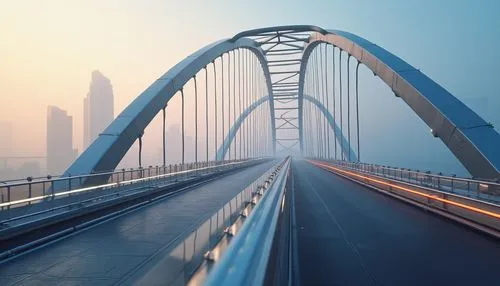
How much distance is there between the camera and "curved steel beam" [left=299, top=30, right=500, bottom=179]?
51.6 feet

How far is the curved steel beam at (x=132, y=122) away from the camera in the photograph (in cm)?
1766

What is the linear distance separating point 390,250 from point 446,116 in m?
11.6

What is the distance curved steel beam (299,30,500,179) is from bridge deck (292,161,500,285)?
14.3 feet

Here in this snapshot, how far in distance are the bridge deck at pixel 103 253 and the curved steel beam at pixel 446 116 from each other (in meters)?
10.2

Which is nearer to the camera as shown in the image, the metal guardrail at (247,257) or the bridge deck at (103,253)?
the metal guardrail at (247,257)

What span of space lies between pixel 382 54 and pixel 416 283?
21417 mm

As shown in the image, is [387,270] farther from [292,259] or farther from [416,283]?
→ [292,259]

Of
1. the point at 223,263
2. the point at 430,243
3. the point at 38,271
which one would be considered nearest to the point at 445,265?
the point at 430,243

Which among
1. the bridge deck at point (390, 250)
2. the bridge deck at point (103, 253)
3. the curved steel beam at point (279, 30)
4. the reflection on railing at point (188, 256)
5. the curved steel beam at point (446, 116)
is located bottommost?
the bridge deck at point (390, 250)

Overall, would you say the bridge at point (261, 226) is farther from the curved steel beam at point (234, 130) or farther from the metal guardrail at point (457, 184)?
the curved steel beam at point (234, 130)

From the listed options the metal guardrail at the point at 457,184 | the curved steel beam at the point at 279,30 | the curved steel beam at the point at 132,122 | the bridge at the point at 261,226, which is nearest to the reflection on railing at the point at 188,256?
the bridge at the point at 261,226

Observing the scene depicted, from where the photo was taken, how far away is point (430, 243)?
325 inches

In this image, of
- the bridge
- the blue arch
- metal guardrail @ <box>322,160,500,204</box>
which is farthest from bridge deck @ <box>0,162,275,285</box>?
the blue arch

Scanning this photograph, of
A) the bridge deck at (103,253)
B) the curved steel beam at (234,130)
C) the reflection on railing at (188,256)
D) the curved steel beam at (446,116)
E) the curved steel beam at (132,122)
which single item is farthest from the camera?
the curved steel beam at (234,130)
